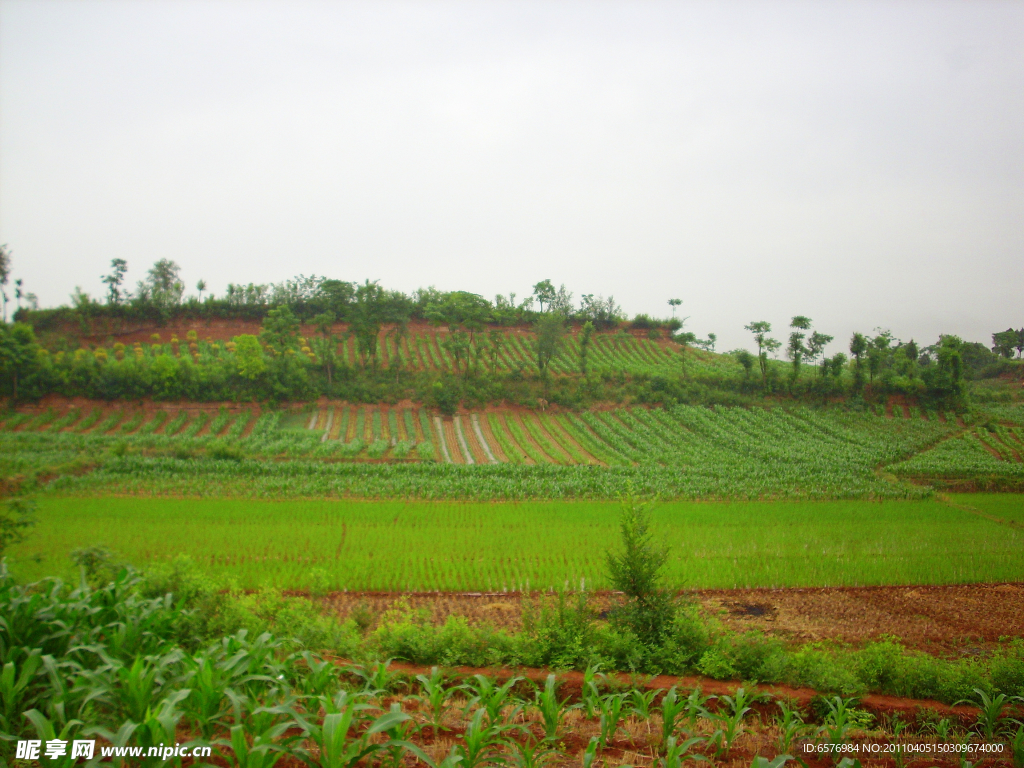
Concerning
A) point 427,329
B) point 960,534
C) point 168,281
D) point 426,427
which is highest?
point 168,281

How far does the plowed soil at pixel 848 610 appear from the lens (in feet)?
33.0

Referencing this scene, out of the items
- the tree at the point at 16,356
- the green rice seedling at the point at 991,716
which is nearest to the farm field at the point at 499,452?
the tree at the point at 16,356

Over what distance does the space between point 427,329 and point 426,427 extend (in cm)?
1741

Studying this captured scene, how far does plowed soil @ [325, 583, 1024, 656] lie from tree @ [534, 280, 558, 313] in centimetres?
4039

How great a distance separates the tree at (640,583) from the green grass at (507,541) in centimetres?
253

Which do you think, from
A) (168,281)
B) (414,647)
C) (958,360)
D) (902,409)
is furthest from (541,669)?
(168,281)

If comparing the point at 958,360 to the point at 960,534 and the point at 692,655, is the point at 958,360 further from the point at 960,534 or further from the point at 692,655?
the point at 692,655

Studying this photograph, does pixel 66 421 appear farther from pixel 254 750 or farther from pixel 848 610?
pixel 848 610

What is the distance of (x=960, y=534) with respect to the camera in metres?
15.0

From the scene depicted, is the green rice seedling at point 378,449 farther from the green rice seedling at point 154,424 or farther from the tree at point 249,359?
the green rice seedling at point 154,424

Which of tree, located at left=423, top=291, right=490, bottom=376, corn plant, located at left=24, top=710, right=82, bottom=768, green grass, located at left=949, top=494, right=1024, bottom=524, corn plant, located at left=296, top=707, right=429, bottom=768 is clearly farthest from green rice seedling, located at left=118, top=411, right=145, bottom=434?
green grass, located at left=949, top=494, right=1024, bottom=524

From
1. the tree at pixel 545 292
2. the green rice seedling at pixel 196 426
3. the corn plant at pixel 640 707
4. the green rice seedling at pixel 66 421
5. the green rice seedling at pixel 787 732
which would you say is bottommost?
the green rice seedling at pixel 787 732

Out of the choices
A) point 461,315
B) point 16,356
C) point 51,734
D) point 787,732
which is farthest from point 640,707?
point 461,315

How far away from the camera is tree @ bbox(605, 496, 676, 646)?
26.6ft
